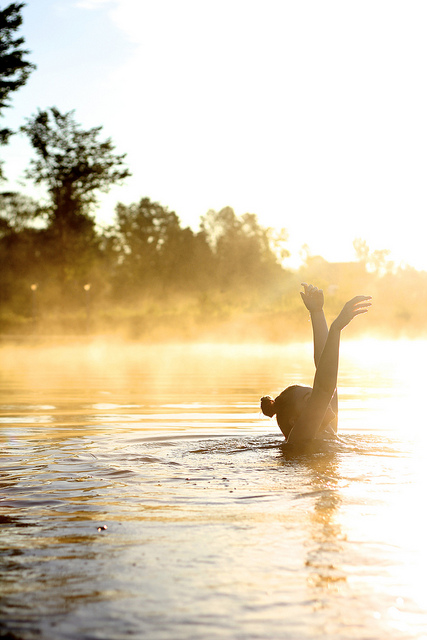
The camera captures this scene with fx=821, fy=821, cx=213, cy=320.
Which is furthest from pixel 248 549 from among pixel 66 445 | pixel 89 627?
pixel 66 445

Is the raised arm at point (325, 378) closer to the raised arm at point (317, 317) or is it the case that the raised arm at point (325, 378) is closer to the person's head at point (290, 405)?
the person's head at point (290, 405)

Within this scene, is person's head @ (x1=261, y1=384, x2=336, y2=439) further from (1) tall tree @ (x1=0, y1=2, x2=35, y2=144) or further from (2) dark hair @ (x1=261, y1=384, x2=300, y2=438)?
(1) tall tree @ (x1=0, y1=2, x2=35, y2=144)

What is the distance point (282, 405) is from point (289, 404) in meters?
0.08

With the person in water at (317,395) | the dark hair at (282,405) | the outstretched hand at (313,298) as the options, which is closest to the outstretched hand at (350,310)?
the person in water at (317,395)

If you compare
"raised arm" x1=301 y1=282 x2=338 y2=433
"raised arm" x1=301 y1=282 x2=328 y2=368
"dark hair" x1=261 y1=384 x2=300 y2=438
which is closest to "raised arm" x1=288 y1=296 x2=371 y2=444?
"dark hair" x1=261 y1=384 x2=300 y2=438

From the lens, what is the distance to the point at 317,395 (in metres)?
6.28

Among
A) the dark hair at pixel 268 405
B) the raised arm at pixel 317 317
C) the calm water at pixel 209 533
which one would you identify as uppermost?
the raised arm at pixel 317 317

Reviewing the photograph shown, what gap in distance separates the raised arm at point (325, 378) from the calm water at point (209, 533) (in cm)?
24

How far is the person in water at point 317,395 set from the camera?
6039mm

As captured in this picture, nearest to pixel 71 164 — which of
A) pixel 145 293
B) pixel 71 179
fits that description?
pixel 71 179

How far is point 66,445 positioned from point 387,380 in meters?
10.0

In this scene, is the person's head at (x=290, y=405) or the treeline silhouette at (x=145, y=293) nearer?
the person's head at (x=290, y=405)

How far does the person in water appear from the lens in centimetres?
604

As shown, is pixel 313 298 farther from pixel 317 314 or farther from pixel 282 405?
pixel 282 405
